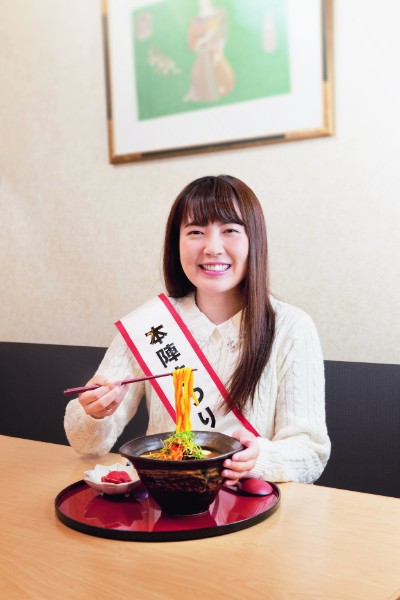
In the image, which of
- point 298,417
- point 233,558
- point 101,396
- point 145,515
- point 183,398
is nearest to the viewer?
point 233,558

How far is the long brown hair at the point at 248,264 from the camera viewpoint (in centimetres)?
159

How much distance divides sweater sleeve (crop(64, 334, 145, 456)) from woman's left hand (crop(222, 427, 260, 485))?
15.3 inches

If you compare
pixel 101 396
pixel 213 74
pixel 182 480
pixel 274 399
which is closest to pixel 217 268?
pixel 274 399

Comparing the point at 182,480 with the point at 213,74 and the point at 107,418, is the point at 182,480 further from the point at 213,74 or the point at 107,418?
the point at 213,74

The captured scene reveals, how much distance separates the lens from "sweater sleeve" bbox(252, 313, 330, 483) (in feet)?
4.42

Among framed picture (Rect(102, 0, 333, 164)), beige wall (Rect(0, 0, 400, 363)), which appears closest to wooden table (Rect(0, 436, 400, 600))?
beige wall (Rect(0, 0, 400, 363))

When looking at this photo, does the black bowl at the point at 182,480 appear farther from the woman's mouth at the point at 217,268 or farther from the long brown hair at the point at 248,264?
the woman's mouth at the point at 217,268

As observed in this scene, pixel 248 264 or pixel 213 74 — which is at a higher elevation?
pixel 213 74

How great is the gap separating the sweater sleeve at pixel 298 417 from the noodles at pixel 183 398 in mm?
177

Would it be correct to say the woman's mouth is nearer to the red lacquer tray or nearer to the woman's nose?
the woman's nose

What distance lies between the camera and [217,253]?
5.25ft

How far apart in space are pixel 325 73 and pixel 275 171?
34 cm

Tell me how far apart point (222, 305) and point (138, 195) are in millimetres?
1040

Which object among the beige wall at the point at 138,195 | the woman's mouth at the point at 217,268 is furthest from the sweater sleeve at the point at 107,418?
the beige wall at the point at 138,195
